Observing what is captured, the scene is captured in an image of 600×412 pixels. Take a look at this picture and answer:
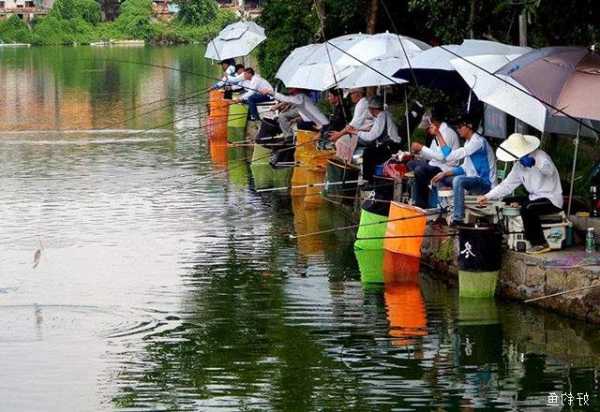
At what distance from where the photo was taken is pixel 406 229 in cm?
1647

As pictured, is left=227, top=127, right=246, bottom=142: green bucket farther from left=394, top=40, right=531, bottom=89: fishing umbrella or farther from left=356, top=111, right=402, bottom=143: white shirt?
left=394, top=40, right=531, bottom=89: fishing umbrella

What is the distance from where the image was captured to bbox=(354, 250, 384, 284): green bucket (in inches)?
645

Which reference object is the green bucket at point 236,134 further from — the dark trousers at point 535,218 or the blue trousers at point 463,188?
the dark trousers at point 535,218

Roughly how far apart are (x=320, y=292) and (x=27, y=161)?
1360cm

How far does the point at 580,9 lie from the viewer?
57.1 feet

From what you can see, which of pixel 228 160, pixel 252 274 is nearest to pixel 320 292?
pixel 252 274

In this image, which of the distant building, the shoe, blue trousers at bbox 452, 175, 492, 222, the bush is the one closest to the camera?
the shoe

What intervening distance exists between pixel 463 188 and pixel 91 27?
108 m

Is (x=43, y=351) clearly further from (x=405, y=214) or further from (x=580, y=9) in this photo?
(x=580, y=9)

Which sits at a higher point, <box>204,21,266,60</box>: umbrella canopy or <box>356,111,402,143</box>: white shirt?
<box>204,21,266,60</box>: umbrella canopy

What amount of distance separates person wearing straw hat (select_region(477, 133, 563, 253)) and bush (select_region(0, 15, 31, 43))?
107 m

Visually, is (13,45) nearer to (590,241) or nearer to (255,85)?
(255,85)

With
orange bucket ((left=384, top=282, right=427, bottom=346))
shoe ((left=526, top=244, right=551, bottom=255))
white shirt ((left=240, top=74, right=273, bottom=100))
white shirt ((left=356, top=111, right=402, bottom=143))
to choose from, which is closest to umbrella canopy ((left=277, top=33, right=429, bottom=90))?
white shirt ((left=356, top=111, right=402, bottom=143))

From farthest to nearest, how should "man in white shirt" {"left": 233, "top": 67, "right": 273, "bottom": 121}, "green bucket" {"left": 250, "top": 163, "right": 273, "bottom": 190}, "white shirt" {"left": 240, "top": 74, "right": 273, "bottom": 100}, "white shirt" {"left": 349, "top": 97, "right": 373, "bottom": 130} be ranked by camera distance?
"man in white shirt" {"left": 233, "top": 67, "right": 273, "bottom": 121}, "white shirt" {"left": 240, "top": 74, "right": 273, "bottom": 100}, "green bucket" {"left": 250, "top": 163, "right": 273, "bottom": 190}, "white shirt" {"left": 349, "top": 97, "right": 373, "bottom": 130}
